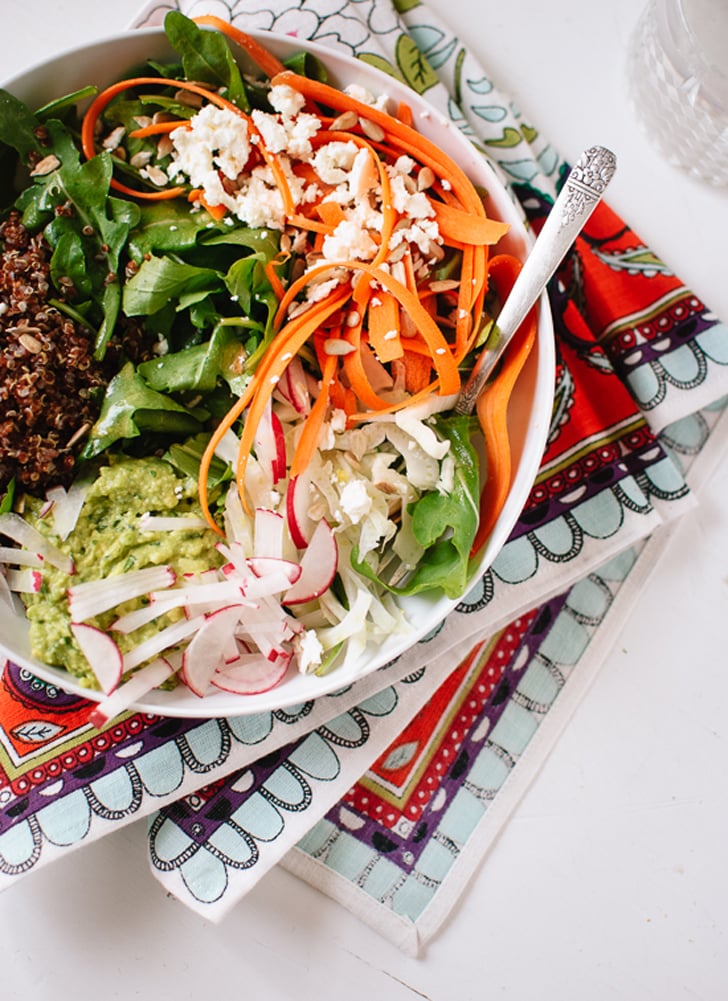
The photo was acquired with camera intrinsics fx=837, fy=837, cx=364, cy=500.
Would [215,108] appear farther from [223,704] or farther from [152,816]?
[152,816]

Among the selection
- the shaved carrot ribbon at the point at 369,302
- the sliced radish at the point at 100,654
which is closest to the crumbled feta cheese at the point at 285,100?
the shaved carrot ribbon at the point at 369,302

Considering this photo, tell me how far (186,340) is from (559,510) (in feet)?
3.06

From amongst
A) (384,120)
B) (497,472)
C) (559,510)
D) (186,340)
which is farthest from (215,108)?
(559,510)

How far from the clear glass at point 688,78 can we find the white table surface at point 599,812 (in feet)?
0.21

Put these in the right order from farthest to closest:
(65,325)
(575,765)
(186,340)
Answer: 1. (575,765)
2. (186,340)
3. (65,325)

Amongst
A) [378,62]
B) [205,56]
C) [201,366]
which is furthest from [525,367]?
[205,56]

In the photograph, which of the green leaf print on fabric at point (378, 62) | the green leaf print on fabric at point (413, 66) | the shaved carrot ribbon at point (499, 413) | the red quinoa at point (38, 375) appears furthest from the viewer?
the green leaf print on fabric at point (413, 66)

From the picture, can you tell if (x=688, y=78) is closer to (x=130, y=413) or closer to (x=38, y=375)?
(x=130, y=413)

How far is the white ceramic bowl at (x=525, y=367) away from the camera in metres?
1.59

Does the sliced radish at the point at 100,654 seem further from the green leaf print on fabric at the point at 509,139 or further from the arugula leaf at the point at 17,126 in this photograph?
the green leaf print on fabric at the point at 509,139

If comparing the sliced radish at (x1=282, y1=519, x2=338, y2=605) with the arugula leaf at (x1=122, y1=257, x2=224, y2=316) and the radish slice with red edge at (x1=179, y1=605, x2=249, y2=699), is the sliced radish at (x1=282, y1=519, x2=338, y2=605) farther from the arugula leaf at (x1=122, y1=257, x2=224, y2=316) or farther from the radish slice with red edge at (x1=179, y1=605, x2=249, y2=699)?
the arugula leaf at (x1=122, y1=257, x2=224, y2=316)

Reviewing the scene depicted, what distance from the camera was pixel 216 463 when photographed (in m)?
1.63

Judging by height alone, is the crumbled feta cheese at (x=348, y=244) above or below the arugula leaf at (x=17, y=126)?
below

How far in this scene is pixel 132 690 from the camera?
157cm
